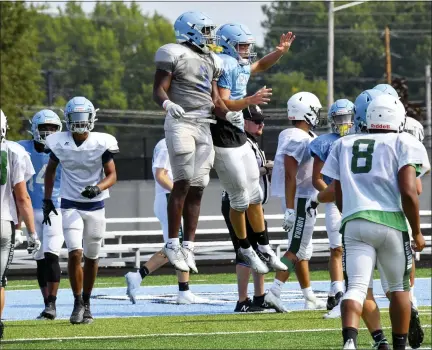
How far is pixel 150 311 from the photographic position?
14.9 metres

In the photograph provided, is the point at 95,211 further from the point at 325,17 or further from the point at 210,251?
the point at 325,17

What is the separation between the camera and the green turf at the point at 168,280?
19.5 m

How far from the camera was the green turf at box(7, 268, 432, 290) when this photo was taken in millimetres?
19484

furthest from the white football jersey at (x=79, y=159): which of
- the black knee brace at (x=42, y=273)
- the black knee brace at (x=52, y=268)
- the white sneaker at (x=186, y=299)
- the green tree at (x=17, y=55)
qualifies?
the green tree at (x=17, y=55)

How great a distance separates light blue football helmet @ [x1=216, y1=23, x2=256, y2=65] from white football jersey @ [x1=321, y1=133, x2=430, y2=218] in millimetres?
2632

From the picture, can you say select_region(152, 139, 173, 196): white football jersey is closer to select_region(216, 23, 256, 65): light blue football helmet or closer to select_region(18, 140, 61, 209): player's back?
select_region(18, 140, 61, 209): player's back

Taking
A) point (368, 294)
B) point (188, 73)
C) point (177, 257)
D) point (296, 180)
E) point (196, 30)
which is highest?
point (196, 30)

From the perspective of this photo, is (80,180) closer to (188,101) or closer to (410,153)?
(188,101)

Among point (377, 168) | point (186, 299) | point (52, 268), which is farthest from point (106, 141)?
point (377, 168)

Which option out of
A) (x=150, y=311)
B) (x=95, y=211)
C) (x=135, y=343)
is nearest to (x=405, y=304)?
(x=135, y=343)

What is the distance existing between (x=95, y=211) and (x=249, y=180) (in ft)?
6.31

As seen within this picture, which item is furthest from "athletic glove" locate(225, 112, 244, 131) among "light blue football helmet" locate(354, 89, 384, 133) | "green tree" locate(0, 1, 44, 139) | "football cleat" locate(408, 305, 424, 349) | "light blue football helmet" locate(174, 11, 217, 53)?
"green tree" locate(0, 1, 44, 139)

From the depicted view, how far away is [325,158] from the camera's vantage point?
12898 mm

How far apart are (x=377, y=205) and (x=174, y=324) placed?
158 inches
